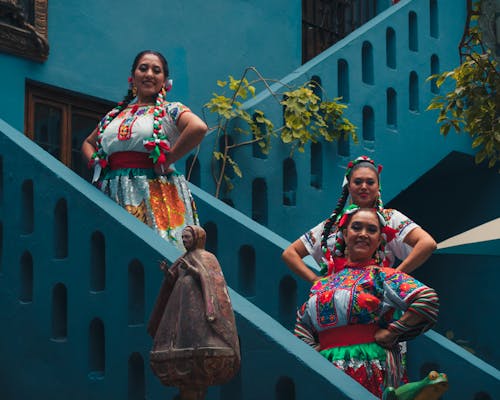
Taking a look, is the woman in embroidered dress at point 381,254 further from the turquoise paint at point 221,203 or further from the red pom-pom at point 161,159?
the red pom-pom at point 161,159

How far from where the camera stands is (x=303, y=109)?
791cm

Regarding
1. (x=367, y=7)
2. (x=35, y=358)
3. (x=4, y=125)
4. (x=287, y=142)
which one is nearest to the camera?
(x=35, y=358)

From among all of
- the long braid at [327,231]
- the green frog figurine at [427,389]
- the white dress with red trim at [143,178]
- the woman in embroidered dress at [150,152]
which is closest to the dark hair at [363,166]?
the long braid at [327,231]

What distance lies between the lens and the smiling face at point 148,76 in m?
5.51

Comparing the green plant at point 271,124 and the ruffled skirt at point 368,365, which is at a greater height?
the green plant at point 271,124

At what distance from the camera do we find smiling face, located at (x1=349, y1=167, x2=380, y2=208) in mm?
5266

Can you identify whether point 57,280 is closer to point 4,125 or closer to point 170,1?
point 4,125

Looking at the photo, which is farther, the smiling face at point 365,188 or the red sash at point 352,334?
the smiling face at point 365,188

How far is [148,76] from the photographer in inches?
217

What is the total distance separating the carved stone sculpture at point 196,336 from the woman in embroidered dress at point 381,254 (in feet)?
4.75

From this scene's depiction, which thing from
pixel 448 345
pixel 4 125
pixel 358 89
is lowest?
pixel 448 345

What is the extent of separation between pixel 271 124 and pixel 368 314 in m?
3.44

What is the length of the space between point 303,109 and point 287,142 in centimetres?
32

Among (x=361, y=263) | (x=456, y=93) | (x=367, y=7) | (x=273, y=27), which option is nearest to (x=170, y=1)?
(x=273, y=27)
